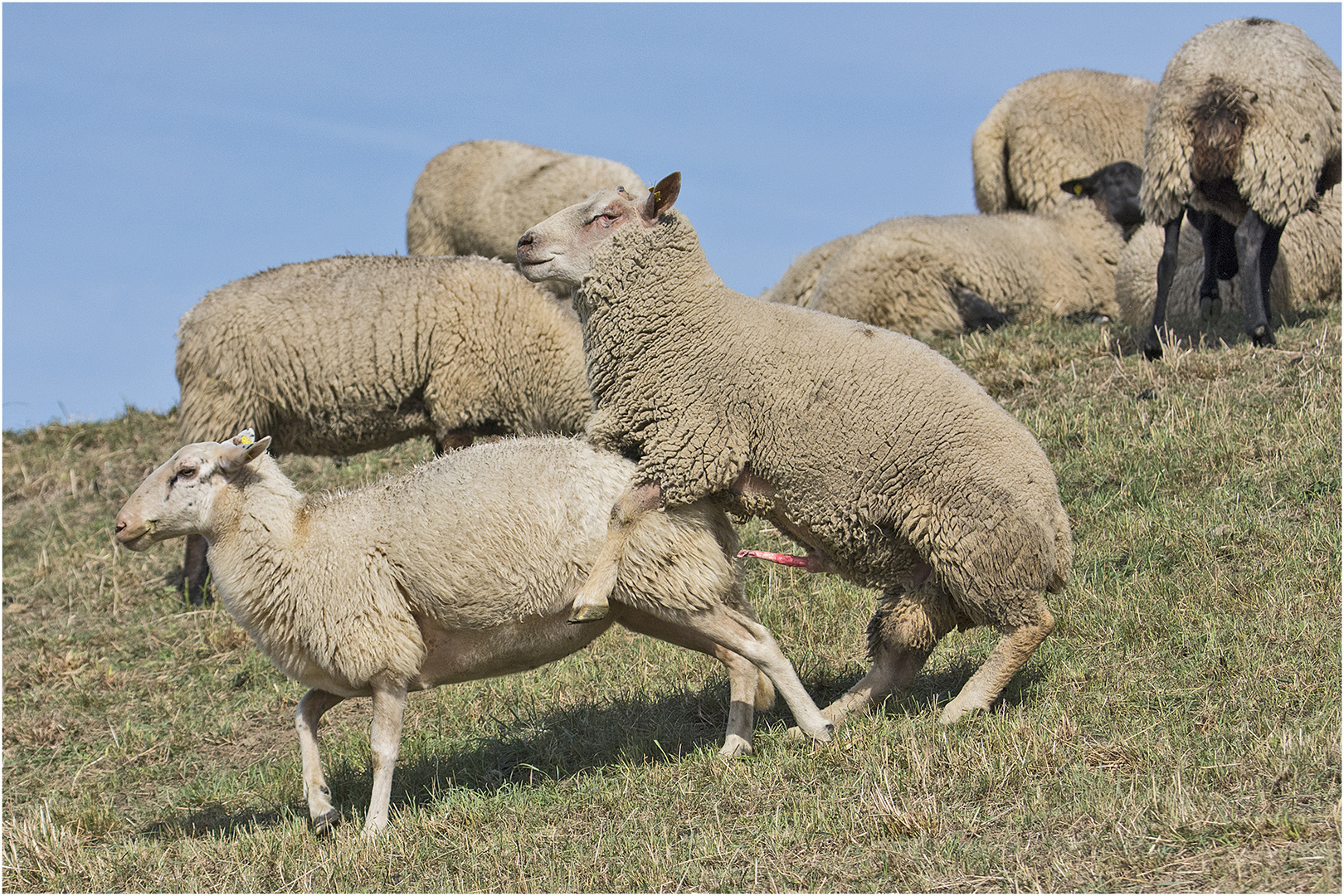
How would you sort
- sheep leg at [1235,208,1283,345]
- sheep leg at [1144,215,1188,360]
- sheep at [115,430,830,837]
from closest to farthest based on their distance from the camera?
sheep at [115,430,830,837]
sheep leg at [1235,208,1283,345]
sheep leg at [1144,215,1188,360]

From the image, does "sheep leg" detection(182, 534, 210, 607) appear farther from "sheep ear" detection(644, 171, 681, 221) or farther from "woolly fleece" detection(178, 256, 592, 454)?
"sheep ear" detection(644, 171, 681, 221)

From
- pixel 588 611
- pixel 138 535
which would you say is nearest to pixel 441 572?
pixel 588 611

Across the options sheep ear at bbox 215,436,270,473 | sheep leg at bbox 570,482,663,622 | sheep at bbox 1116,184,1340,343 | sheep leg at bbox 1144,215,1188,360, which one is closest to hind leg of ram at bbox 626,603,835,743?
sheep leg at bbox 570,482,663,622

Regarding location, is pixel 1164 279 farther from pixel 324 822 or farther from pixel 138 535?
pixel 138 535

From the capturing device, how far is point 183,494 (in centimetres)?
522

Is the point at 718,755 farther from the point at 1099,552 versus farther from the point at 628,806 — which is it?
the point at 1099,552

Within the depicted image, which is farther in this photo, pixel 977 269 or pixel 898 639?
pixel 977 269

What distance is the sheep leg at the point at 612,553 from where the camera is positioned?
16.0 ft

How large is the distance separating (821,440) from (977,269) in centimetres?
674

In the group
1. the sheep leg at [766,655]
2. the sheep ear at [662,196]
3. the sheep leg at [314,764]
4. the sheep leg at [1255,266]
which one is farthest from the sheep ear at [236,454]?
the sheep leg at [1255,266]

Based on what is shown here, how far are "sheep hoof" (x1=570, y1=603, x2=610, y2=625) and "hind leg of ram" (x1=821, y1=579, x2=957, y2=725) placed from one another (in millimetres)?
1069

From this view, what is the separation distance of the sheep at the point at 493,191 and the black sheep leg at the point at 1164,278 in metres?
6.34

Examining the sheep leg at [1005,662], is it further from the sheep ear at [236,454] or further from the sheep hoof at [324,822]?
the sheep ear at [236,454]

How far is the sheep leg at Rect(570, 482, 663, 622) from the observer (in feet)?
16.0
